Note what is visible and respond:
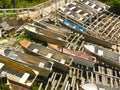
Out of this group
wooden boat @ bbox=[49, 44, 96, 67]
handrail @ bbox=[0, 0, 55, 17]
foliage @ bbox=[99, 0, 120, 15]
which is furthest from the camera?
foliage @ bbox=[99, 0, 120, 15]

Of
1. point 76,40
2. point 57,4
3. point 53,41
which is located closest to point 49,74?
point 53,41

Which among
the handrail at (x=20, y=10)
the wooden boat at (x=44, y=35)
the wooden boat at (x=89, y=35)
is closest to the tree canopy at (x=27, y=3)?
the handrail at (x=20, y=10)

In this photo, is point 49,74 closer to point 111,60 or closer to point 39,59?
point 39,59

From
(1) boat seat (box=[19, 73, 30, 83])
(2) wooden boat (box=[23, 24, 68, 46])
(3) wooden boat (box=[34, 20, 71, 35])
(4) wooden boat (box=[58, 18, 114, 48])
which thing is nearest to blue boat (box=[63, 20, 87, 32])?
(4) wooden boat (box=[58, 18, 114, 48])

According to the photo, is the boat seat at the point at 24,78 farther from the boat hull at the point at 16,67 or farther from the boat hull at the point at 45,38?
the boat hull at the point at 45,38

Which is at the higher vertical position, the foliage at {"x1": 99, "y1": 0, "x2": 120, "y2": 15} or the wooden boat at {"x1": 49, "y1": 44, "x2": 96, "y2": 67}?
the wooden boat at {"x1": 49, "y1": 44, "x2": 96, "y2": 67}

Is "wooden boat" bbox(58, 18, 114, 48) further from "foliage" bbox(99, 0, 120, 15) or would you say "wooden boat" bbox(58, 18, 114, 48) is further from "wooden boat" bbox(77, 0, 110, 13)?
"foliage" bbox(99, 0, 120, 15)

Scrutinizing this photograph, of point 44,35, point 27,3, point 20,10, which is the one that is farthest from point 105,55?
A: point 27,3
